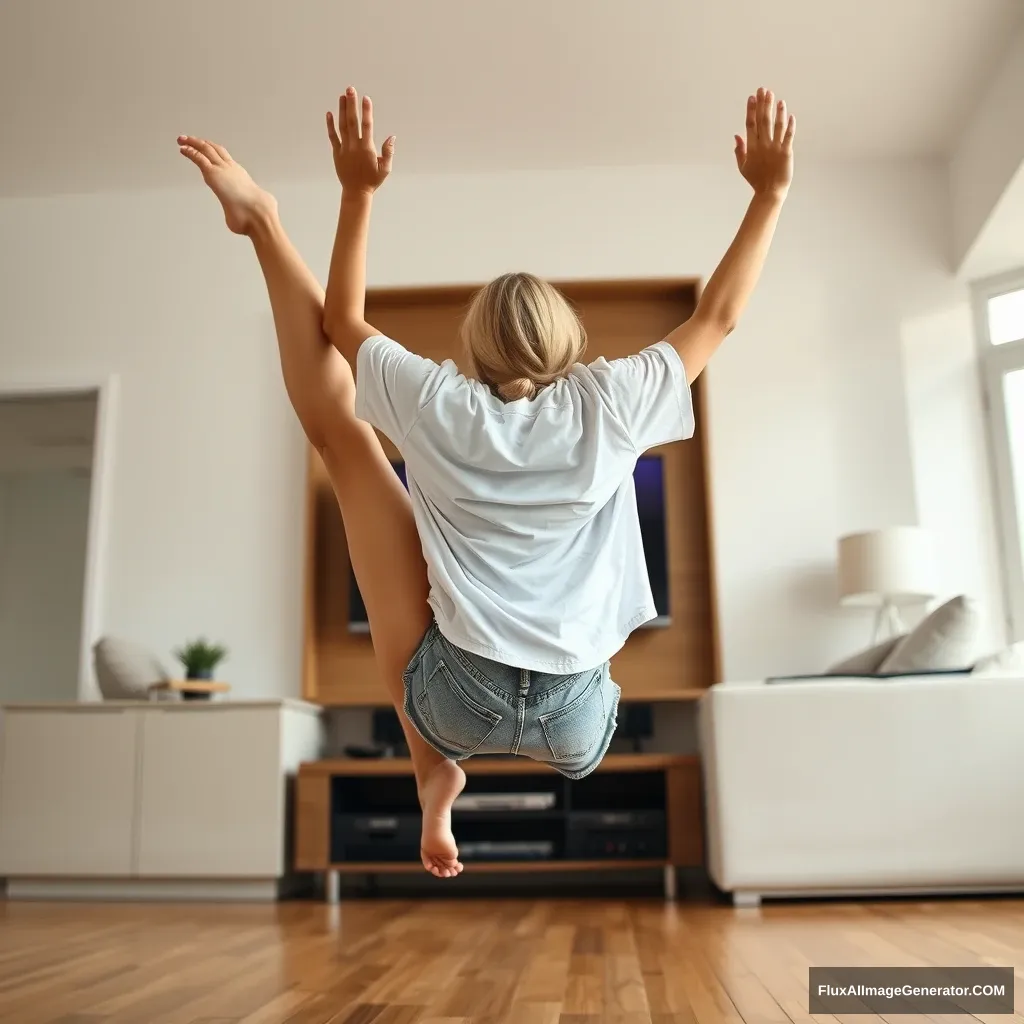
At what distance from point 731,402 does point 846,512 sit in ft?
2.23

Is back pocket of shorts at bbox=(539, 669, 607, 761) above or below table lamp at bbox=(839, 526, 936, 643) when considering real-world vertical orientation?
below

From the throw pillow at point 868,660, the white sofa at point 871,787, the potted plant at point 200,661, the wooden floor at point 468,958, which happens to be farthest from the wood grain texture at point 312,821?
the throw pillow at point 868,660

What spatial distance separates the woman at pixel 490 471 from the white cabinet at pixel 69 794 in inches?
112

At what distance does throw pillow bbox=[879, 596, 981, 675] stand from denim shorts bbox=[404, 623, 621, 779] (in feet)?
7.50

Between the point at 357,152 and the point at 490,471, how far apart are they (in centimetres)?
59

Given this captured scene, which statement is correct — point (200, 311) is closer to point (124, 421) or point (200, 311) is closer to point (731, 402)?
point (124, 421)

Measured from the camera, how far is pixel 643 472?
4871 millimetres

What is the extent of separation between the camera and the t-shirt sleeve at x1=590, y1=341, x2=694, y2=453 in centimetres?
164

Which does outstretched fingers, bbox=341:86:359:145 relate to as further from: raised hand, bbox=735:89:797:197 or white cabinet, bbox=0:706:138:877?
white cabinet, bbox=0:706:138:877

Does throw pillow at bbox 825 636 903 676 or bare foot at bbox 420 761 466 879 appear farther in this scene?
throw pillow at bbox 825 636 903 676

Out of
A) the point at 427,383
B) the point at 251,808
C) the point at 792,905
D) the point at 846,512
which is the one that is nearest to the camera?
the point at 427,383

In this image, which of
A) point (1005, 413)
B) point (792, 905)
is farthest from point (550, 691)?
point (1005, 413)

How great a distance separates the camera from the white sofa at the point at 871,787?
3.54m

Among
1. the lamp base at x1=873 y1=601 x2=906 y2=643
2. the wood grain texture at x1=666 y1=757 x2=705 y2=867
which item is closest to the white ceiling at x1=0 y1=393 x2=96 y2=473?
the wood grain texture at x1=666 y1=757 x2=705 y2=867
